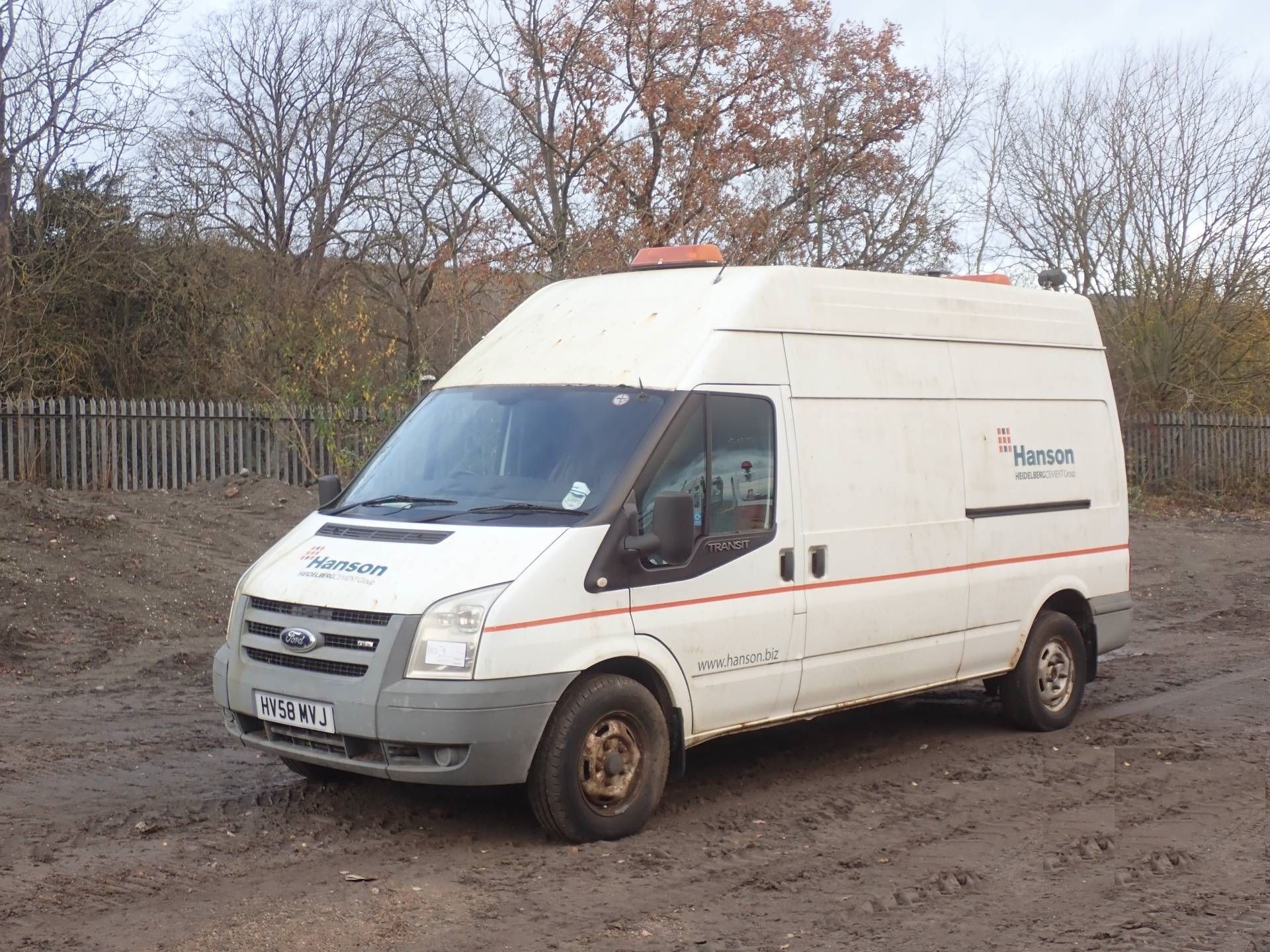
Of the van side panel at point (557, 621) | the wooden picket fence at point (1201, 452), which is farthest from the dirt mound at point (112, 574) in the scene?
the wooden picket fence at point (1201, 452)

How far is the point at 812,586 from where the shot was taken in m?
6.95

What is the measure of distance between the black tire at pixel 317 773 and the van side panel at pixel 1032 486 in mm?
3592

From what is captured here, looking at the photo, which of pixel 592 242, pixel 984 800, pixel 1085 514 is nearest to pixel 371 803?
pixel 984 800

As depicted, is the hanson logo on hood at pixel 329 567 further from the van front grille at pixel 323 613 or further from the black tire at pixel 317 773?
the black tire at pixel 317 773

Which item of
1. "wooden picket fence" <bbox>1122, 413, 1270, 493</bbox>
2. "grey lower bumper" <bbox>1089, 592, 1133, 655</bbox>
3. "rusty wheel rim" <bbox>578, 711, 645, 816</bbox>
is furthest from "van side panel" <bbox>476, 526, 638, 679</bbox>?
"wooden picket fence" <bbox>1122, 413, 1270, 493</bbox>

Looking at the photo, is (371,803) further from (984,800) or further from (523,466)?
(984,800)

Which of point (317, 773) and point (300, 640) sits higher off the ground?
point (300, 640)

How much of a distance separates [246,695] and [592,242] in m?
17.3

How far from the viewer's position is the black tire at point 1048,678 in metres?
8.50

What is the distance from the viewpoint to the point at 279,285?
25.6 meters

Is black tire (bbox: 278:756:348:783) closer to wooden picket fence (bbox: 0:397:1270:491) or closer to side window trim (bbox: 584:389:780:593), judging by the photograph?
side window trim (bbox: 584:389:780:593)

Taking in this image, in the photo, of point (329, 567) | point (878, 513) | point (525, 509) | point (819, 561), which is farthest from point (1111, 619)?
point (329, 567)

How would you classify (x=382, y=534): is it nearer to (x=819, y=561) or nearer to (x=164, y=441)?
(x=819, y=561)

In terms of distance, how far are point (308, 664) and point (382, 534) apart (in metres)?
0.66
